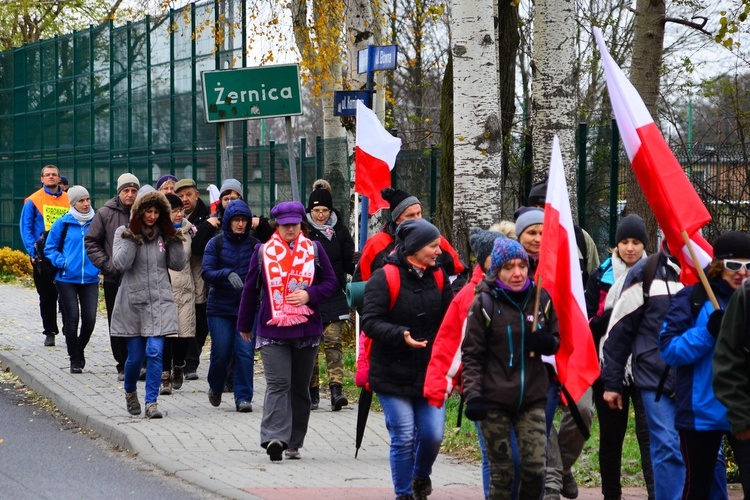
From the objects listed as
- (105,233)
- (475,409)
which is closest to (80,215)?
(105,233)

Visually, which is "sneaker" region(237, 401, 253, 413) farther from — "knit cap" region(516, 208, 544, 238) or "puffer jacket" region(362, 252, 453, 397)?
"knit cap" region(516, 208, 544, 238)

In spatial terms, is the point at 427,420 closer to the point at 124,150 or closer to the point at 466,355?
the point at 466,355

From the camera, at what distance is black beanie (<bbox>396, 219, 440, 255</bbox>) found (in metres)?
7.20

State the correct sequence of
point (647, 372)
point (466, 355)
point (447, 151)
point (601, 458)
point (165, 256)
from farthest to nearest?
point (447, 151) → point (165, 256) → point (601, 458) → point (647, 372) → point (466, 355)

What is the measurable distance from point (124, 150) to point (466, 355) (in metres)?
20.1

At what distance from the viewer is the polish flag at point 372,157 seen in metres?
10.8

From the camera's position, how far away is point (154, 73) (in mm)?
23984

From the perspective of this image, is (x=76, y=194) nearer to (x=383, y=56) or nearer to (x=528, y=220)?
(x=383, y=56)

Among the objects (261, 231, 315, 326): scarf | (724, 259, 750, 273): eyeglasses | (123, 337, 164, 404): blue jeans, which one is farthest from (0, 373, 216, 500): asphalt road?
(724, 259, 750, 273): eyeglasses

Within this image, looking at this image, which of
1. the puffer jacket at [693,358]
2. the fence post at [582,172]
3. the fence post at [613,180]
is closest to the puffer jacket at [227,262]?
the fence post at [582,172]

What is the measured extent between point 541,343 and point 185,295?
602cm

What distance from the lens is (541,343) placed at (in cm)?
633

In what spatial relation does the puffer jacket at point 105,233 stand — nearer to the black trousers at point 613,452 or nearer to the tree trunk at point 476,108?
the tree trunk at point 476,108

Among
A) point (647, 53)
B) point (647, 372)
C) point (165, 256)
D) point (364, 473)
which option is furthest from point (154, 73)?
point (647, 372)
